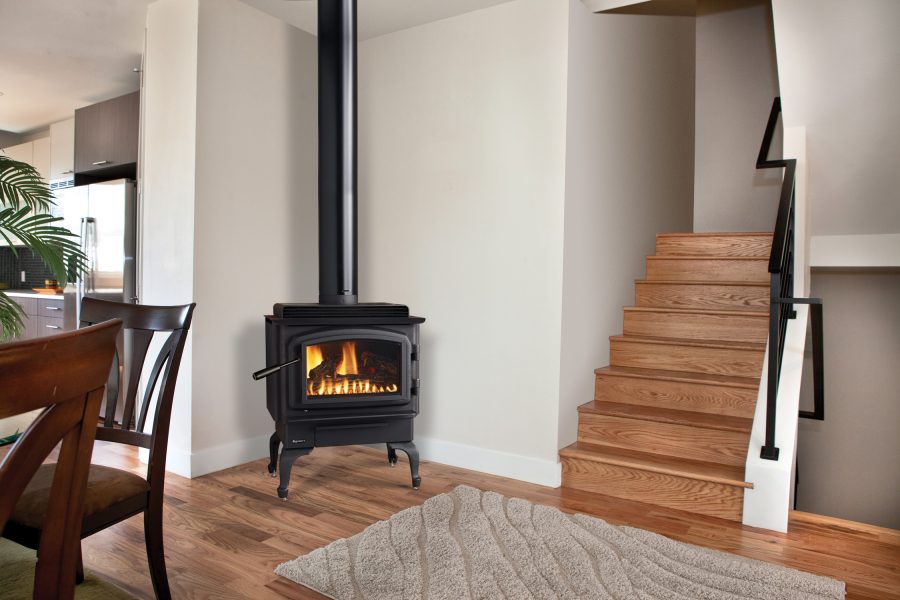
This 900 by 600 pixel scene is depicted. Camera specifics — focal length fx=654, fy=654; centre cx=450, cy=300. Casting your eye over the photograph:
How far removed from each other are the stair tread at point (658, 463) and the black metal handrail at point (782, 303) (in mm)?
201

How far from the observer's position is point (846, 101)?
317cm

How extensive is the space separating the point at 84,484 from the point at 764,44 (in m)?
4.99

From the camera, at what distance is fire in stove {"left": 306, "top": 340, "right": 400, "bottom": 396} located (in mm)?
2947

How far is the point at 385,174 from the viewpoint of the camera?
370 cm

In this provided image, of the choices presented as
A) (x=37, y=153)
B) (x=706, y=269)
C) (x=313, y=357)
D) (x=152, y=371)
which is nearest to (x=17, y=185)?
(x=313, y=357)

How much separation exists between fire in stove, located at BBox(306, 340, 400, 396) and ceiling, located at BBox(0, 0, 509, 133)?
67.8 inches

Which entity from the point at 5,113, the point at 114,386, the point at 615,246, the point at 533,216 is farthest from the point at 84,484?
the point at 5,113

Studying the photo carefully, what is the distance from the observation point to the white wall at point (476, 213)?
3166mm

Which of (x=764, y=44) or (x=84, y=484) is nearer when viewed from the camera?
(x=84, y=484)

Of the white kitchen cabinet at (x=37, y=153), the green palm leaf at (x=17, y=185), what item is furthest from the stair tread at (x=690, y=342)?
the white kitchen cabinet at (x=37, y=153)

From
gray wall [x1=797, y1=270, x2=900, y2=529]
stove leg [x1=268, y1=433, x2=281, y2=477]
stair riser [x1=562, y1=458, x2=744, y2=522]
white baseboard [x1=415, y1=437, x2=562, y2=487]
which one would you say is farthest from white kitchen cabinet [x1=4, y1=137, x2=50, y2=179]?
gray wall [x1=797, y1=270, x2=900, y2=529]

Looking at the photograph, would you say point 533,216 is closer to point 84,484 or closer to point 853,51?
point 853,51

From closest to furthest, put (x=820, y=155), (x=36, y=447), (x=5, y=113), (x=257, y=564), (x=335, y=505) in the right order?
(x=36, y=447)
(x=257, y=564)
(x=335, y=505)
(x=820, y=155)
(x=5, y=113)

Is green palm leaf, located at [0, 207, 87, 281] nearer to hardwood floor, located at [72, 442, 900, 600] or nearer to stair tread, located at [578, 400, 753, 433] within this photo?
hardwood floor, located at [72, 442, 900, 600]
